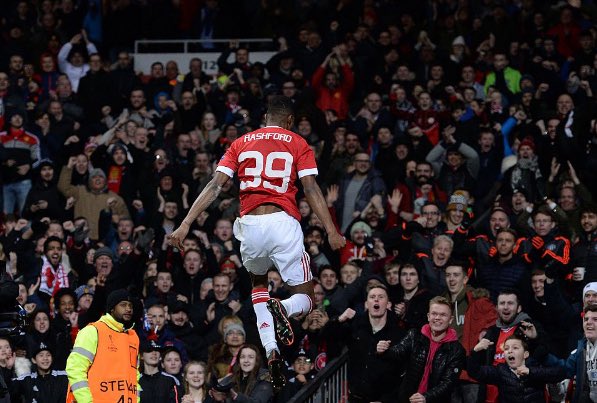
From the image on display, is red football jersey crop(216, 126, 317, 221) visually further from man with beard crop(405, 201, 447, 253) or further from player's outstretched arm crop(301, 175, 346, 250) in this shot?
man with beard crop(405, 201, 447, 253)

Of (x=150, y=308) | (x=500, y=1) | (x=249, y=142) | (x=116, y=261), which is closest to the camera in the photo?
(x=249, y=142)

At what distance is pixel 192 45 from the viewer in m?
24.4

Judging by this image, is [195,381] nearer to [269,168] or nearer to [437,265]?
[437,265]

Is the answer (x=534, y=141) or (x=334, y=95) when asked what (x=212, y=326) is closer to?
(x=534, y=141)

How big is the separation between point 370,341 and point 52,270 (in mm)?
5372

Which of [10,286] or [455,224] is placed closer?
[10,286]

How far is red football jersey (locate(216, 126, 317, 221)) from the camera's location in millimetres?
9711

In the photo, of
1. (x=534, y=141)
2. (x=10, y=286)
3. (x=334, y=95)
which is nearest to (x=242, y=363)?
(x=10, y=286)

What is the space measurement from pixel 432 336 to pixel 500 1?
11.9 metres

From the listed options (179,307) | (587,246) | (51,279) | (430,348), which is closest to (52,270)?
(51,279)

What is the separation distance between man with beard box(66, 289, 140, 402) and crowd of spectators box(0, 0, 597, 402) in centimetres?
125

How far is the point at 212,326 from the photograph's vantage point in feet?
47.7

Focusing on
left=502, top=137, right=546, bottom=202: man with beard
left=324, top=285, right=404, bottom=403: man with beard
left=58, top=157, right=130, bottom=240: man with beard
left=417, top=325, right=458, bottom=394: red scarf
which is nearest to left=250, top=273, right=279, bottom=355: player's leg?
left=324, top=285, right=404, bottom=403: man with beard

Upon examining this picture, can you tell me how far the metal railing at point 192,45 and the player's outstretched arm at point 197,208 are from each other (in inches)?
538
